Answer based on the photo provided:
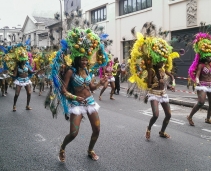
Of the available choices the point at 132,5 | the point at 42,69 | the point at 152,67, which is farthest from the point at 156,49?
the point at 132,5

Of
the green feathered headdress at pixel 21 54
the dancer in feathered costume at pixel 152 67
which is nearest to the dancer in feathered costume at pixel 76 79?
the dancer in feathered costume at pixel 152 67

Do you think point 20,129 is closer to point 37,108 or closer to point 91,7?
point 37,108

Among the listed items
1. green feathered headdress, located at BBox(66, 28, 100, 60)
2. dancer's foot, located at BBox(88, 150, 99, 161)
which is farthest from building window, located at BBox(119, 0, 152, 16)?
dancer's foot, located at BBox(88, 150, 99, 161)

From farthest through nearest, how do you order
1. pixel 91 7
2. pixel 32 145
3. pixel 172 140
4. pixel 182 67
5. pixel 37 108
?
pixel 91 7 < pixel 182 67 < pixel 37 108 < pixel 172 140 < pixel 32 145

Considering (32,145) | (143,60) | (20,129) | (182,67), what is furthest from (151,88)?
(182,67)

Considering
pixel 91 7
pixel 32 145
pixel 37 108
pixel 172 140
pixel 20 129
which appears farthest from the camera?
pixel 91 7

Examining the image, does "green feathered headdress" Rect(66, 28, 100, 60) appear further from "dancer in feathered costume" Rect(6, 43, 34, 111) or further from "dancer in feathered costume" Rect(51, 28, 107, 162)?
"dancer in feathered costume" Rect(6, 43, 34, 111)

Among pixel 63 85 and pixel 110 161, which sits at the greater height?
pixel 63 85

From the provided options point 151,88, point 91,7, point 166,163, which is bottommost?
point 166,163

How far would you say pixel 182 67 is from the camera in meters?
17.5

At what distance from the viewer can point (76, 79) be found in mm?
4266

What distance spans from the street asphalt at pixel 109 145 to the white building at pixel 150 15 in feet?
15.1

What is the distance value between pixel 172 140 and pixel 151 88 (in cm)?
122

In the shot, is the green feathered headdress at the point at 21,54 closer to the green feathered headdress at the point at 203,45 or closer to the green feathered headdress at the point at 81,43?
the green feathered headdress at the point at 81,43
